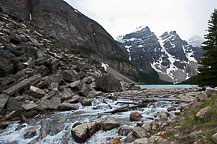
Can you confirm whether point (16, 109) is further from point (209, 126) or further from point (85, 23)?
point (85, 23)

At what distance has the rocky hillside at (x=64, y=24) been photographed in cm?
9725

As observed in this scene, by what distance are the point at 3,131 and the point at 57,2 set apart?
138245 mm

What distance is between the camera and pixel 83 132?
5.75 m

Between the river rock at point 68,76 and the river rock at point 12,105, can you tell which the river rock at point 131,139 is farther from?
the river rock at point 68,76

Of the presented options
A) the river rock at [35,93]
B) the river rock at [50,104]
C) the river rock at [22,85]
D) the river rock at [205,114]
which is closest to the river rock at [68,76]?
the river rock at [22,85]

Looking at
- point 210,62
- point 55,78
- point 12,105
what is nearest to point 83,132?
point 12,105

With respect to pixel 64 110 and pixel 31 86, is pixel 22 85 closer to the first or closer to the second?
pixel 31 86

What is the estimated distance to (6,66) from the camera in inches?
508

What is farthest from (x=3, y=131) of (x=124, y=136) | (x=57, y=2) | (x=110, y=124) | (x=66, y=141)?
(x=57, y=2)

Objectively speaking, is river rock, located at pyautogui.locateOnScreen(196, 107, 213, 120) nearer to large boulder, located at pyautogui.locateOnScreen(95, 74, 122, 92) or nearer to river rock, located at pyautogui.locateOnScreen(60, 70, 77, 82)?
river rock, located at pyautogui.locateOnScreen(60, 70, 77, 82)

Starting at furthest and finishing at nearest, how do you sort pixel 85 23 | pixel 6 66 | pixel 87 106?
pixel 85 23 < pixel 6 66 < pixel 87 106

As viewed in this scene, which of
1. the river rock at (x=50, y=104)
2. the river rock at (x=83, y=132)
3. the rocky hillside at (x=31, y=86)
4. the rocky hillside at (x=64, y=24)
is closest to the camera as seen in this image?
the river rock at (x=83, y=132)

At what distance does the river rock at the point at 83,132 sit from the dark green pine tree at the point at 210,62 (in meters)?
16.0

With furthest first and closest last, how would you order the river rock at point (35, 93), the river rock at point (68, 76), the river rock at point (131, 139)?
the river rock at point (68, 76), the river rock at point (35, 93), the river rock at point (131, 139)
